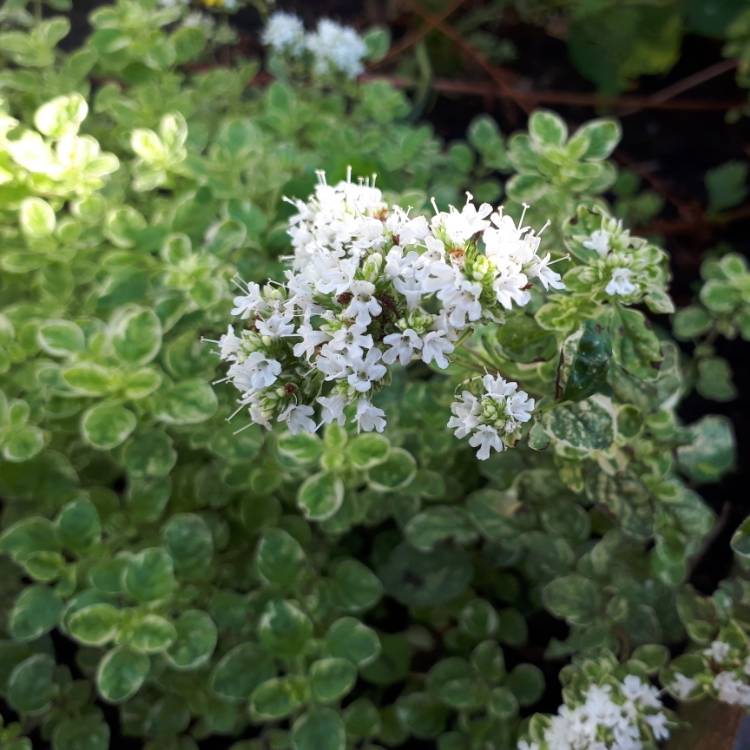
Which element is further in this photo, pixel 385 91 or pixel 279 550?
pixel 385 91

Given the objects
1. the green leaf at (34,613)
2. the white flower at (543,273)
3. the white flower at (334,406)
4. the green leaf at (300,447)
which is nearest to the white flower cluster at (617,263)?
the white flower at (543,273)

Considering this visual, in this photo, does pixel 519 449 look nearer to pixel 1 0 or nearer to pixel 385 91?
pixel 385 91

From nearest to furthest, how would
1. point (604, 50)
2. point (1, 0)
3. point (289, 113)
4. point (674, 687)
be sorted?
point (674, 687) < point (289, 113) < point (1, 0) < point (604, 50)

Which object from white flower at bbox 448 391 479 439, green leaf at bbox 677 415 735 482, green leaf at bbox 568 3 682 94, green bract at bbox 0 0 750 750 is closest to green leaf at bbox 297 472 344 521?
green bract at bbox 0 0 750 750

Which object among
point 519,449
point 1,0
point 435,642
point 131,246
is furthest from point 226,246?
point 1,0

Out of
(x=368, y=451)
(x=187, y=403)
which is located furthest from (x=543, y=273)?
(x=187, y=403)

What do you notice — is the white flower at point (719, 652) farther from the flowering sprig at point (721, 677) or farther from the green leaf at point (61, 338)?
the green leaf at point (61, 338)

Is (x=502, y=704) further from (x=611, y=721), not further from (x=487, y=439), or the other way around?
(x=487, y=439)
